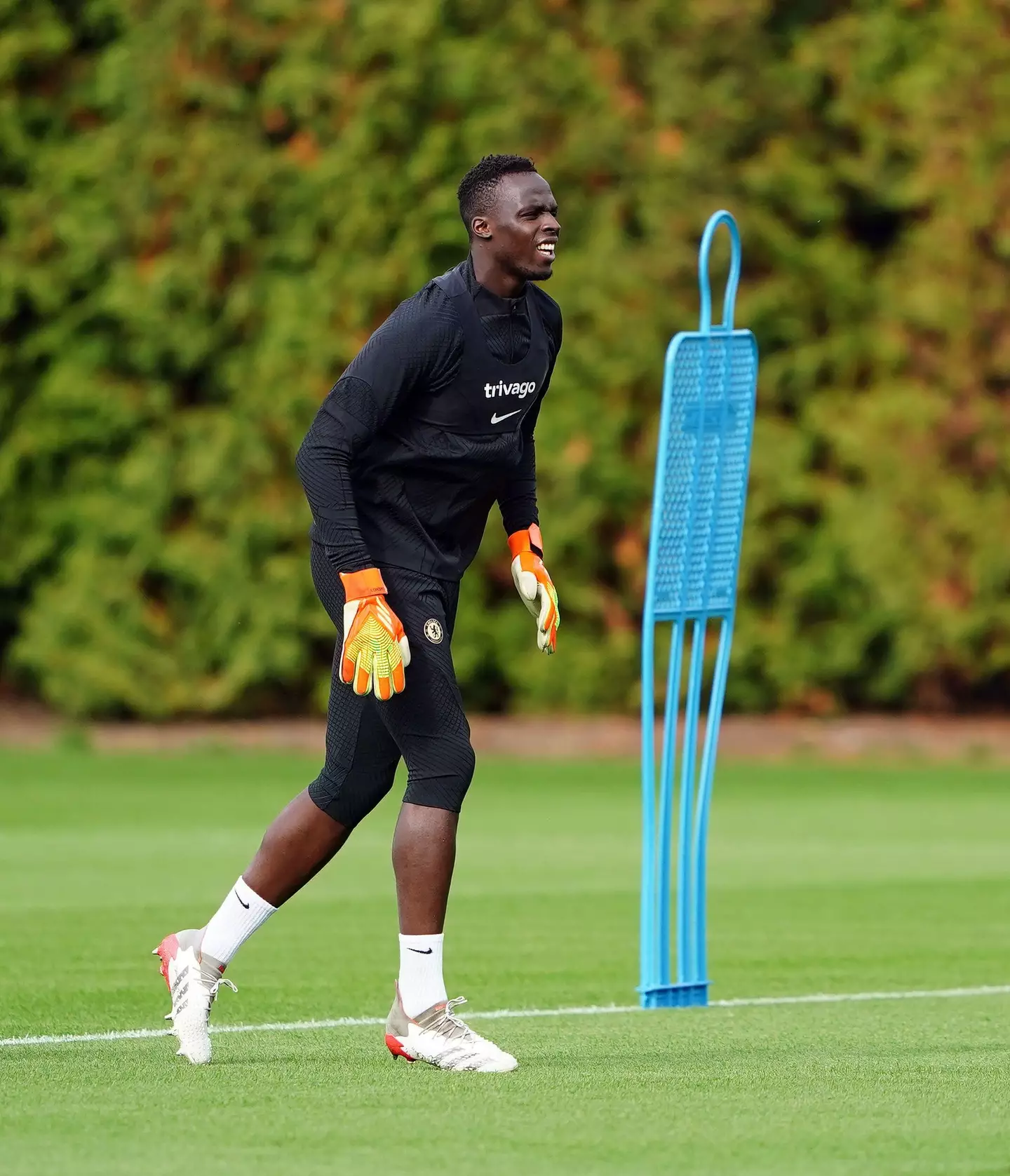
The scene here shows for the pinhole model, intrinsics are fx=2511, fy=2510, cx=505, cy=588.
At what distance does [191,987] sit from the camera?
6105 mm

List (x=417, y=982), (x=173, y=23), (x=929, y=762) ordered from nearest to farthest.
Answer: (x=417, y=982)
(x=929, y=762)
(x=173, y=23)

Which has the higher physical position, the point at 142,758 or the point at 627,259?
the point at 627,259

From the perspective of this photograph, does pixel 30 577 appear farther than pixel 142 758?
Yes

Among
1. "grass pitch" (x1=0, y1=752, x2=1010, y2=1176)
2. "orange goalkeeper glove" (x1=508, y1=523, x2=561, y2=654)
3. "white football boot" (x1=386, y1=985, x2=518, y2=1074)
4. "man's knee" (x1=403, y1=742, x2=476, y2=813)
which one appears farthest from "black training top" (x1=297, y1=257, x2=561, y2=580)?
"grass pitch" (x1=0, y1=752, x2=1010, y2=1176)

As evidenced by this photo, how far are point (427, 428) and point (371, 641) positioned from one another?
1.94 feet

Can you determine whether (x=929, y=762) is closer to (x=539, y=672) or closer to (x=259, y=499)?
(x=539, y=672)

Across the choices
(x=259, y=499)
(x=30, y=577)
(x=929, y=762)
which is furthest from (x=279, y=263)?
(x=929, y=762)

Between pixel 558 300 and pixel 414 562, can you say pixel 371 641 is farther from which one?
pixel 558 300

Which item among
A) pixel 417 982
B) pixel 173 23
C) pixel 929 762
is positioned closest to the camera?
pixel 417 982

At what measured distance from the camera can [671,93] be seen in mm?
16734

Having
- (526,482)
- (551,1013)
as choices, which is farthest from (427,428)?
(551,1013)

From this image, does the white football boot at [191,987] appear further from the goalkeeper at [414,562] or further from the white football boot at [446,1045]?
the white football boot at [446,1045]

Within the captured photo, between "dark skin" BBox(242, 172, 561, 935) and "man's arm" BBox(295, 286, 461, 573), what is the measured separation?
0.85 ft

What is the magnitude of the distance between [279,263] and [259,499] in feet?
5.58
